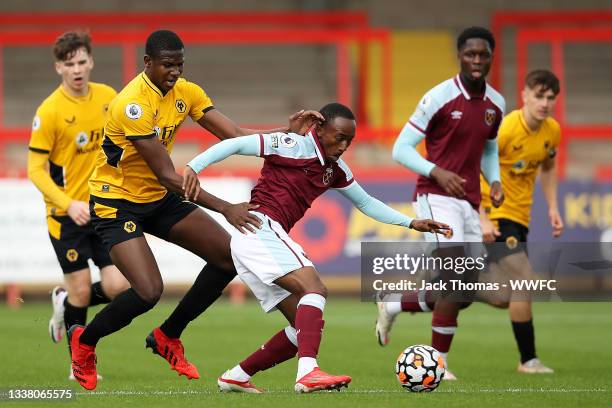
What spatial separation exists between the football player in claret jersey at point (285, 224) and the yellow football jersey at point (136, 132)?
53 centimetres

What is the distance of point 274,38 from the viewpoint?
55.6 feet

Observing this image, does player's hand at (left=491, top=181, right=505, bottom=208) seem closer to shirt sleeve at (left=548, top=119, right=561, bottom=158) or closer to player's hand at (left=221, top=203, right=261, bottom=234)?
shirt sleeve at (left=548, top=119, right=561, bottom=158)

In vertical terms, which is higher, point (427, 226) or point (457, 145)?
point (457, 145)

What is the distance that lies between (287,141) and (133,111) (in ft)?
3.21

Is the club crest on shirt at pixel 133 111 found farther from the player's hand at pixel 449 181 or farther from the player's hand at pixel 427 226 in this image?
the player's hand at pixel 449 181

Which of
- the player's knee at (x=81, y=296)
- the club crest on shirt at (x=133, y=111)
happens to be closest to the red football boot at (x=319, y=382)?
the club crest on shirt at (x=133, y=111)

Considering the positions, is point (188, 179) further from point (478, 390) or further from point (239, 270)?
point (478, 390)

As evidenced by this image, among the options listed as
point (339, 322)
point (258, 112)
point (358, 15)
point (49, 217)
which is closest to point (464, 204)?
point (49, 217)

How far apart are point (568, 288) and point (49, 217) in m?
9.36

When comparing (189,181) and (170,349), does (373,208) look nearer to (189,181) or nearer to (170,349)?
(189,181)

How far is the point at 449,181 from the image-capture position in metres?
8.52

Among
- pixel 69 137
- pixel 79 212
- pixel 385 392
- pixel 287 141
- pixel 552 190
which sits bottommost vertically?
pixel 385 392

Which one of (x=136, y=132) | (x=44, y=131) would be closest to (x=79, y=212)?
(x=44, y=131)

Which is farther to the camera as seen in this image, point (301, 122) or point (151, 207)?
point (151, 207)
